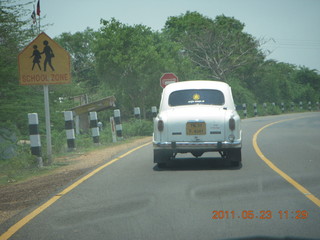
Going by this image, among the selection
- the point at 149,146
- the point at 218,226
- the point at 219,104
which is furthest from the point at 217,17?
the point at 218,226

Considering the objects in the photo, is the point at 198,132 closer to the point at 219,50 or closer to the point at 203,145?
the point at 203,145

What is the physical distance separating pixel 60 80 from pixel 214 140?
4.36 meters

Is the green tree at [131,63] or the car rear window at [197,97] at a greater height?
the green tree at [131,63]

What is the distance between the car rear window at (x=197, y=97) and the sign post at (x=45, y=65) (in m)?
2.73

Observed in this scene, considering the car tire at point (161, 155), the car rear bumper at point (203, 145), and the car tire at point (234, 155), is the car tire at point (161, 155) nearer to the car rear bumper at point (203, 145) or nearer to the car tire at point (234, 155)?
the car rear bumper at point (203, 145)

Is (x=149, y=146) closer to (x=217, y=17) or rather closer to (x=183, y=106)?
(x=183, y=106)

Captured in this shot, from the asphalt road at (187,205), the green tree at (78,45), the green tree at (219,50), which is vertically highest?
the green tree at (78,45)

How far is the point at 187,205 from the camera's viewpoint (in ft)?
23.1

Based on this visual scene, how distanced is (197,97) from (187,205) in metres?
4.90

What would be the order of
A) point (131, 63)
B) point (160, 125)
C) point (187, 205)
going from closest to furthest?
point (187, 205), point (160, 125), point (131, 63)

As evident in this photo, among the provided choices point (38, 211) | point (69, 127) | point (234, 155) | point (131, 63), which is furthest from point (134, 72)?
point (38, 211)

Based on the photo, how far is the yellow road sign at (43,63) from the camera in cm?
1277

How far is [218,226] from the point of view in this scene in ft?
19.2

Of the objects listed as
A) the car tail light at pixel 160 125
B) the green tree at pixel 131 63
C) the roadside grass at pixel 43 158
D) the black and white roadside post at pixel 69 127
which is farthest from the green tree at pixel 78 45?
the car tail light at pixel 160 125
